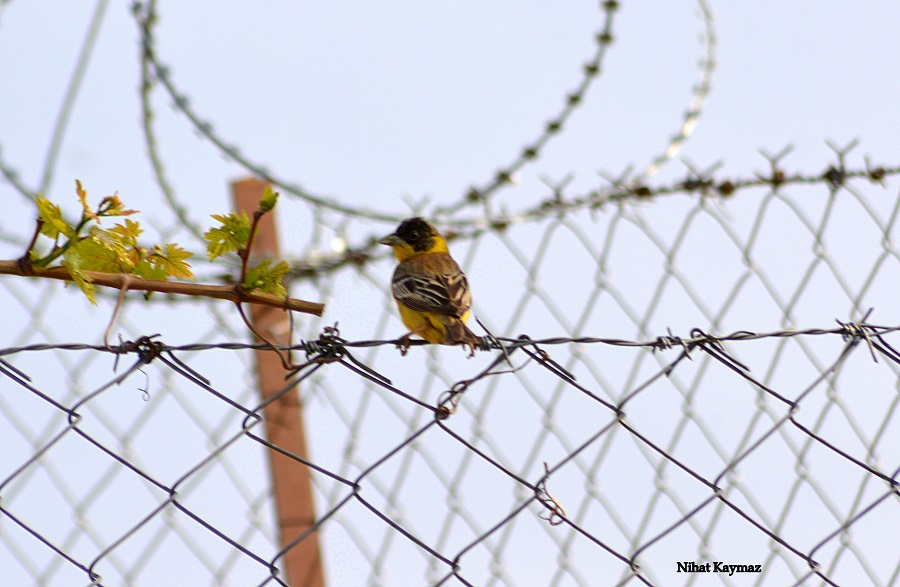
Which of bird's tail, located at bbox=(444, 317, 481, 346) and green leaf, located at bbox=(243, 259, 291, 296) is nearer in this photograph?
green leaf, located at bbox=(243, 259, 291, 296)

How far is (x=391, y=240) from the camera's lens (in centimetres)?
361

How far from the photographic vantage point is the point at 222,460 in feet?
10.5

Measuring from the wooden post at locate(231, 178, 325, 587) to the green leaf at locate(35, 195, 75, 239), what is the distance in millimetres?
1690

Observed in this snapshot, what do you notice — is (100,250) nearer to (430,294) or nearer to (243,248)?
(243,248)

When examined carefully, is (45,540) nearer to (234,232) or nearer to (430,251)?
(234,232)

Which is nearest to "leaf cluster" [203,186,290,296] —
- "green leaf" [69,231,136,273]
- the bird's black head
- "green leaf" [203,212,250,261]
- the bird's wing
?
"green leaf" [203,212,250,261]

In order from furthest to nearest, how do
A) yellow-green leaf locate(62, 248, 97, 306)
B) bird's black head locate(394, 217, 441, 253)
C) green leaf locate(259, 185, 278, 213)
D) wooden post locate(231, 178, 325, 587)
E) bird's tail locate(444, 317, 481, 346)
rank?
bird's black head locate(394, 217, 441, 253) → wooden post locate(231, 178, 325, 587) → bird's tail locate(444, 317, 481, 346) → yellow-green leaf locate(62, 248, 97, 306) → green leaf locate(259, 185, 278, 213)

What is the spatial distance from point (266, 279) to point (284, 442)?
1.92 m

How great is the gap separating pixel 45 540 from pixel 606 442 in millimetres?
2167

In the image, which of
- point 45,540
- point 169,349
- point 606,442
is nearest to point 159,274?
point 169,349

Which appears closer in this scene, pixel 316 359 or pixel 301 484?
pixel 316 359

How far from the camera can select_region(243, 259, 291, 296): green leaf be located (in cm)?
158

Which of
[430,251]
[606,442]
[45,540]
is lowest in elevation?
[45,540]

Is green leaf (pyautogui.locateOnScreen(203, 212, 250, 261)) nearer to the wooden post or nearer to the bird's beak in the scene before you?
the wooden post
